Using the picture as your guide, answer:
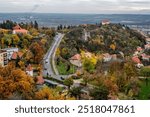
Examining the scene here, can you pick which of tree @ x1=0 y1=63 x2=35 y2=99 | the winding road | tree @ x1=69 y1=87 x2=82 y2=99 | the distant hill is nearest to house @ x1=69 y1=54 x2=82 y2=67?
the distant hill

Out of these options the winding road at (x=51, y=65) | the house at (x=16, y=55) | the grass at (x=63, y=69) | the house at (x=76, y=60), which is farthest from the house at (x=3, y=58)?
the house at (x=76, y=60)

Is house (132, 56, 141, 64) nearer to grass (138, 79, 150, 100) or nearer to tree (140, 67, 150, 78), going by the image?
tree (140, 67, 150, 78)

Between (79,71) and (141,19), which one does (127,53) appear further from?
(79,71)

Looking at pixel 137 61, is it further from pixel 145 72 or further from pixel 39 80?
pixel 39 80

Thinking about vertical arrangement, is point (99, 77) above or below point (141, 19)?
below

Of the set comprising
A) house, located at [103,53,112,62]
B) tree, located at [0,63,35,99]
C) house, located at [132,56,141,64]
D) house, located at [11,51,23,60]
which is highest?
house, located at [11,51,23,60]

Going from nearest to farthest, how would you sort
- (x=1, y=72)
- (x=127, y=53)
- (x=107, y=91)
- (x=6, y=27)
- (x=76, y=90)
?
(x=107, y=91)
(x=76, y=90)
(x=1, y=72)
(x=127, y=53)
(x=6, y=27)

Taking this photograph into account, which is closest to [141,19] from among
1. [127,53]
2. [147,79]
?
[127,53]

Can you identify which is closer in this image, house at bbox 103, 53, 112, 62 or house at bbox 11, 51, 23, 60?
house at bbox 11, 51, 23, 60

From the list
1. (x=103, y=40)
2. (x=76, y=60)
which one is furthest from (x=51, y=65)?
(x=103, y=40)

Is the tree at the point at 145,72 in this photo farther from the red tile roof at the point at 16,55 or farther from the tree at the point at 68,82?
the red tile roof at the point at 16,55

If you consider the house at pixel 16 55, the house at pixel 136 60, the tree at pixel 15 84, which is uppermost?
the house at pixel 16 55
